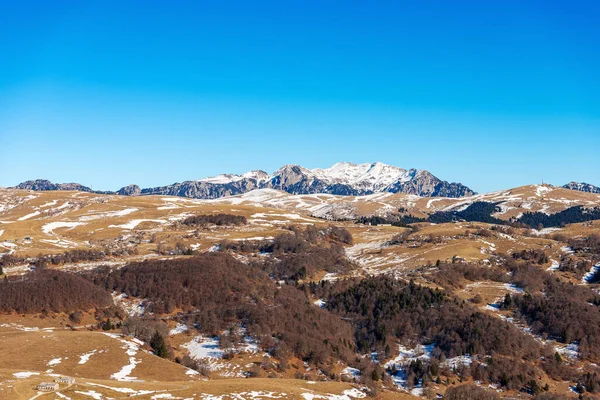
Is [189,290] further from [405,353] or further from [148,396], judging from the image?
[148,396]

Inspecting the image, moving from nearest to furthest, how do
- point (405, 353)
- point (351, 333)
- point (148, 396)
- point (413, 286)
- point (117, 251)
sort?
point (148, 396)
point (405, 353)
point (351, 333)
point (413, 286)
point (117, 251)

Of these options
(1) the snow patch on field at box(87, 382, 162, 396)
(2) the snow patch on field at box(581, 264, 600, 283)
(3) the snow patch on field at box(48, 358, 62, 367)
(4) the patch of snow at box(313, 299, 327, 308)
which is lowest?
(4) the patch of snow at box(313, 299, 327, 308)

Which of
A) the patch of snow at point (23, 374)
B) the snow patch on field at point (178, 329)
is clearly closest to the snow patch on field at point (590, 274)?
the snow patch on field at point (178, 329)

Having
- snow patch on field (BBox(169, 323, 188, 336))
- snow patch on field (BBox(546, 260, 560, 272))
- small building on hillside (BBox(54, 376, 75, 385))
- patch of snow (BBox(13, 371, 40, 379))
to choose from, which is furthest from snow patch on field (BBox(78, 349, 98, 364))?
snow patch on field (BBox(546, 260, 560, 272))

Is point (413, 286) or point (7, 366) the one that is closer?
point (7, 366)

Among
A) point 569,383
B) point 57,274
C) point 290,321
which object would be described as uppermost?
point 57,274

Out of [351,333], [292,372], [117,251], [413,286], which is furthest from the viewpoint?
[117,251]

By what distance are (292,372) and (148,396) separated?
4410cm

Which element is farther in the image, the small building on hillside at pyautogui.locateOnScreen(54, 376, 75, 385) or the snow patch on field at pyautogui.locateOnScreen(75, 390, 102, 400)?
the small building on hillside at pyautogui.locateOnScreen(54, 376, 75, 385)

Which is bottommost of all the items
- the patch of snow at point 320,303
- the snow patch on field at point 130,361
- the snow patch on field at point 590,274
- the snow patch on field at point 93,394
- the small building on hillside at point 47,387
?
the patch of snow at point 320,303

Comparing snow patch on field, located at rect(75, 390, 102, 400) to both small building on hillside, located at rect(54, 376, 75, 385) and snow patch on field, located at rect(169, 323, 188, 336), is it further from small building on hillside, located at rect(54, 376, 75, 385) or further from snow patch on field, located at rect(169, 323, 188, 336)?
snow patch on field, located at rect(169, 323, 188, 336)

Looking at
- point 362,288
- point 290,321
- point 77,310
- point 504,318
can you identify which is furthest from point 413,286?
point 77,310

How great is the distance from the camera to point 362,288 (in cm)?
15862

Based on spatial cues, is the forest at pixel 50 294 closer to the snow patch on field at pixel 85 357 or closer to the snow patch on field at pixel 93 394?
the snow patch on field at pixel 85 357
